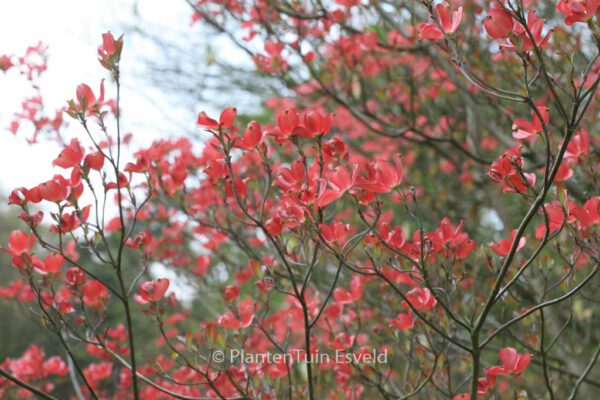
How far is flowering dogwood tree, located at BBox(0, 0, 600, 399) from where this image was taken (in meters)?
1.30

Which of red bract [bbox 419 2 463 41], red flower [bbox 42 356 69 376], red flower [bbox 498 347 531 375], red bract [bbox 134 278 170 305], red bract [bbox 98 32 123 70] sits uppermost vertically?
red bract [bbox 98 32 123 70]

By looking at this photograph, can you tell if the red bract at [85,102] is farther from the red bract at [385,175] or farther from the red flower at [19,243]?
the red bract at [385,175]

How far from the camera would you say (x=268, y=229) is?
4.82 feet

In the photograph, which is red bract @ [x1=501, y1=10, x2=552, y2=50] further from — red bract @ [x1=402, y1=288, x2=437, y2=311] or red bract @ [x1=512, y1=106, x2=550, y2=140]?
red bract @ [x1=402, y1=288, x2=437, y2=311]

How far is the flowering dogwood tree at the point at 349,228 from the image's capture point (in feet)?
4.26

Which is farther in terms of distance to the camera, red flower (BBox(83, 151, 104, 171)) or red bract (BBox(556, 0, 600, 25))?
red flower (BBox(83, 151, 104, 171))

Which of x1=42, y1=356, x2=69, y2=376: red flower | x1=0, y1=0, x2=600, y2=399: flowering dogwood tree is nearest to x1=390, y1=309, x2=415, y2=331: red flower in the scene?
x1=0, y1=0, x2=600, y2=399: flowering dogwood tree

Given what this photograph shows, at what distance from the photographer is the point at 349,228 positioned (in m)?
1.50

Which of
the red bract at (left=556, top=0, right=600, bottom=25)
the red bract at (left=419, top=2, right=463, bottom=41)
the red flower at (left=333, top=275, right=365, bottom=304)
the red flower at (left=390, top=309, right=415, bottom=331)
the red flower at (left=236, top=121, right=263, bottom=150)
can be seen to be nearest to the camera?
the red bract at (left=556, top=0, right=600, bottom=25)

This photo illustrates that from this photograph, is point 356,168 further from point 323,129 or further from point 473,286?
point 473,286

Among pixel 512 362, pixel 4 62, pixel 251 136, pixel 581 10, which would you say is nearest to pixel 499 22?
pixel 581 10

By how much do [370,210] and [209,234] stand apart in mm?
1641

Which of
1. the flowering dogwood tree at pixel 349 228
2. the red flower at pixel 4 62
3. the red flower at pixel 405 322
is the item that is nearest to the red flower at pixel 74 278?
the flowering dogwood tree at pixel 349 228

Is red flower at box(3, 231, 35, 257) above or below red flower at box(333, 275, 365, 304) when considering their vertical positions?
above
